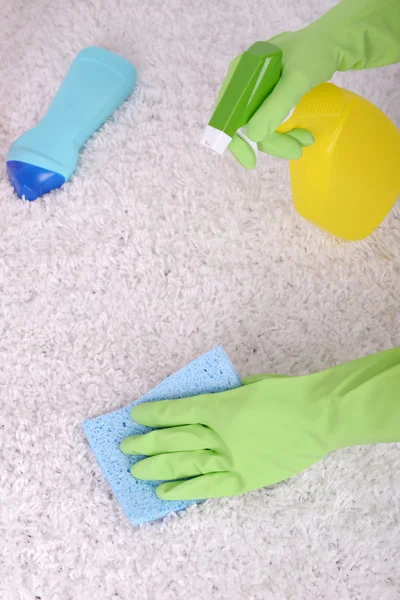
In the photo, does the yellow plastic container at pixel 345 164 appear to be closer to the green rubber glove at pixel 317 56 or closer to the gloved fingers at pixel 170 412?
the green rubber glove at pixel 317 56

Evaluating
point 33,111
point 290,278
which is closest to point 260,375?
point 290,278

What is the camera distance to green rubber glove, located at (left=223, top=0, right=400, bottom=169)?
811 millimetres

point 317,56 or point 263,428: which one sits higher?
point 317,56

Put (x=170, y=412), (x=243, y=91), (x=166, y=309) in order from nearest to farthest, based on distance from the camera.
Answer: (x=243, y=91), (x=170, y=412), (x=166, y=309)

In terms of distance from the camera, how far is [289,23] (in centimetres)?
127

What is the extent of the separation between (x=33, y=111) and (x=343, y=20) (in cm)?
58

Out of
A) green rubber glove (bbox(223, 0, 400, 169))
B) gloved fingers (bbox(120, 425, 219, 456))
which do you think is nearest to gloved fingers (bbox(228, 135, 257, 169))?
green rubber glove (bbox(223, 0, 400, 169))

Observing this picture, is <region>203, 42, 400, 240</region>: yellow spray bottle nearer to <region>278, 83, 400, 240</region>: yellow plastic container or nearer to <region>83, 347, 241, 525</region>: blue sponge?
<region>278, 83, 400, 240</region>: yellow plastic container

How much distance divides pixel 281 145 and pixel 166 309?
1.05 feet

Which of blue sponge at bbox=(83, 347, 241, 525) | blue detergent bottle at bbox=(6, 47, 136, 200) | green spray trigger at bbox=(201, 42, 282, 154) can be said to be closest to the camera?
green spray trigger at bbox=(201, 42, 282, 154)

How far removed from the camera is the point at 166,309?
1044 mm

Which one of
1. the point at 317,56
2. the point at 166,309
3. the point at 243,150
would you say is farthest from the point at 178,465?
the point at 317,56

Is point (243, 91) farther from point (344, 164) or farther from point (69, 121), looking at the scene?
point (69, 121)

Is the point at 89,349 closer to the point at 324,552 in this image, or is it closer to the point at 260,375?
the point at 260,375
